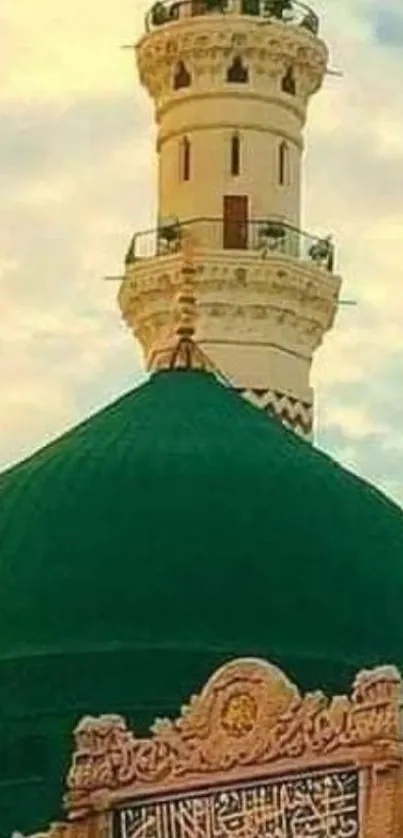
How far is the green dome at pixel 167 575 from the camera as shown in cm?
1878

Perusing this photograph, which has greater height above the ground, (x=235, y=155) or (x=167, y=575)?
(x=235, y=155)

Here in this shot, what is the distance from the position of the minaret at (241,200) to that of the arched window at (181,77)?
12mm

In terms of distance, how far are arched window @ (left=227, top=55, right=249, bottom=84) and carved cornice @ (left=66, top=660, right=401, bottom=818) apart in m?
13.6

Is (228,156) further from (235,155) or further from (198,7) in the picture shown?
(198,7)

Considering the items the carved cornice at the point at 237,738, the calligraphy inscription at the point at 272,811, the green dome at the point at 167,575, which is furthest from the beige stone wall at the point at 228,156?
the calligraphy inscription at the point at 272,811

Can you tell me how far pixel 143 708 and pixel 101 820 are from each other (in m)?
3.12

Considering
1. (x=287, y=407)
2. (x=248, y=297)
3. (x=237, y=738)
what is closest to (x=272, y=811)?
(x=237, y=738)

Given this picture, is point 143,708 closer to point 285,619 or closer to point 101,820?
point 285,619

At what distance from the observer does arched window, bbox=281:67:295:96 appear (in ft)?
94.8

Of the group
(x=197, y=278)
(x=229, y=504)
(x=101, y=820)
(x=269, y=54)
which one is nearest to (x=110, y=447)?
(x=229, y=504)

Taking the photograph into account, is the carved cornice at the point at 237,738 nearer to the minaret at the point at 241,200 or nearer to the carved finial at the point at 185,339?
the carved finial at the point at 185,339

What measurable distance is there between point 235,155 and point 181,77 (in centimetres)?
95

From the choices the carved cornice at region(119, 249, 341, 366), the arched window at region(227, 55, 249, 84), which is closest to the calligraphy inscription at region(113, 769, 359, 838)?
the carved cornice at region(119, 249, 341, 366)

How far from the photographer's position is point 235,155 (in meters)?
28.6
